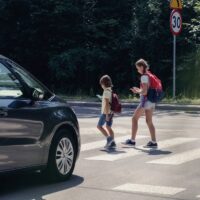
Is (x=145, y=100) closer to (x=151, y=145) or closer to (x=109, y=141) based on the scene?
(x=151, y=145)

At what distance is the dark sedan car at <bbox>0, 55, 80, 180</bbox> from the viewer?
836 centimetres

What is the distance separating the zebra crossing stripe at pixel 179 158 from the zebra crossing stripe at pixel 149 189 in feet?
6.68

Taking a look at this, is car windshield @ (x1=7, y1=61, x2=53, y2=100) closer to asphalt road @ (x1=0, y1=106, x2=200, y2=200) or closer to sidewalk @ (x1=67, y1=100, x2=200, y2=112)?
asphalt road @ (x1=0, y1=106, x2=200, y2=200)

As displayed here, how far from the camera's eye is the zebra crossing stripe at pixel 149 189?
336 inches

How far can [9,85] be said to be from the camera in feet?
28.7

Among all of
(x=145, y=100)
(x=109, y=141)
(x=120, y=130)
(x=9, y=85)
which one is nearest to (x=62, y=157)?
(x=9, y=85)

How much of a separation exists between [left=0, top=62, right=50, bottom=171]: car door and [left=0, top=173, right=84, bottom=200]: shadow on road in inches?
11.1

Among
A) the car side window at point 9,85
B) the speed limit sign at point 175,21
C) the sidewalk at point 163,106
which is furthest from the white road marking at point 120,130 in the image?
the speed limit sign at point 175,21

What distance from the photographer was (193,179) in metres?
9.41

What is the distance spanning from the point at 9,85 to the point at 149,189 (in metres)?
2.08

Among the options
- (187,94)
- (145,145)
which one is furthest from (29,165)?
(187,94)

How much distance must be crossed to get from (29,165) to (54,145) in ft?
1.79

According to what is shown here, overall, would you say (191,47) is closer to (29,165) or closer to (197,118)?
(197,118)

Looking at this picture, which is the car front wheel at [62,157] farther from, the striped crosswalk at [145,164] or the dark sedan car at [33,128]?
the striped crosswalk at [145,164]
